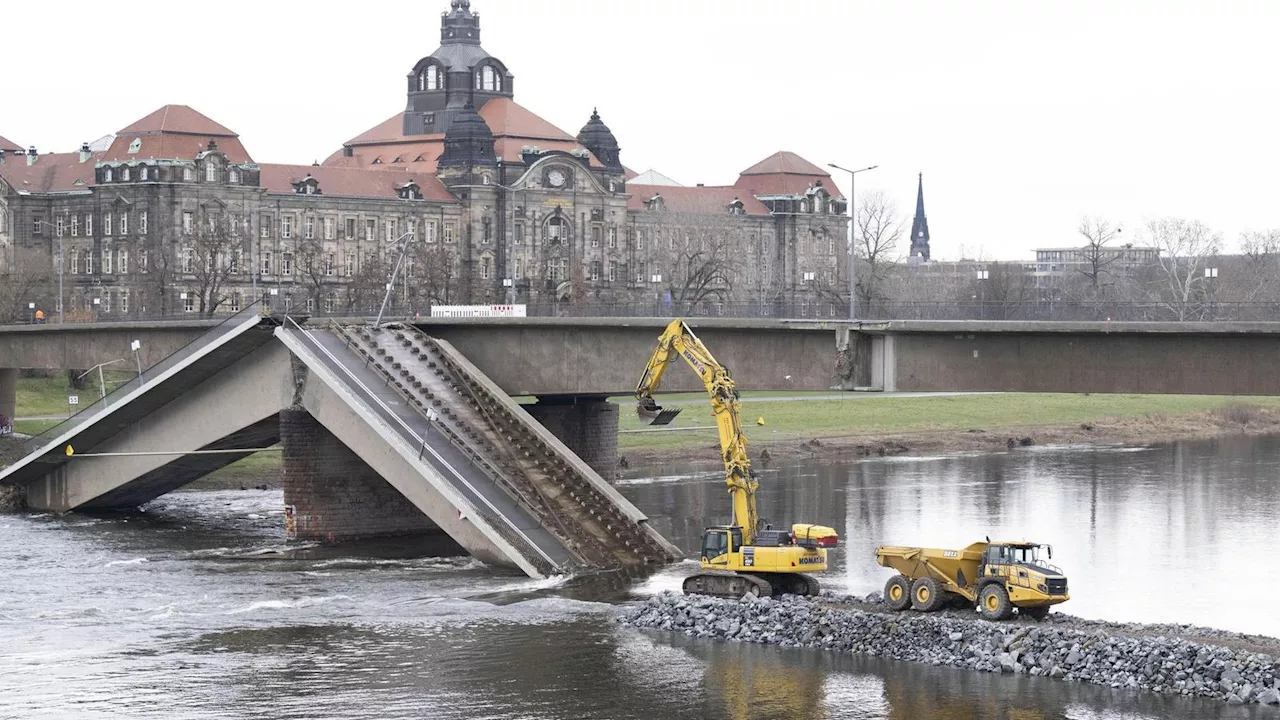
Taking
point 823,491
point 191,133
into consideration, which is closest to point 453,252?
point 191,133

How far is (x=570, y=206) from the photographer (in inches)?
7347

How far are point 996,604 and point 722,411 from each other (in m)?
9.89

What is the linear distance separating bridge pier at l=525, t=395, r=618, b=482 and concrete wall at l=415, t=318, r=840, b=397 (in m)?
5.87

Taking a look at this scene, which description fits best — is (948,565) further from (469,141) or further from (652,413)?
(469,141)

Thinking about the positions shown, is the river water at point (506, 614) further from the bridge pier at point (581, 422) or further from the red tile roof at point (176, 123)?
the red tile roof at point (176, 123)

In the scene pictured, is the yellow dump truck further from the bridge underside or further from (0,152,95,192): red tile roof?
(0,152,95,192): red tile roof

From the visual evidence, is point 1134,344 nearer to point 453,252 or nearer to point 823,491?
point 823,491

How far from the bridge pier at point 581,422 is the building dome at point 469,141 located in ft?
365

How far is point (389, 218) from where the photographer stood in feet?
602

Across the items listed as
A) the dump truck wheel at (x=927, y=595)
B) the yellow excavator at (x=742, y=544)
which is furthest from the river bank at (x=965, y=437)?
the dump truck wheel at (x=927, y=595)

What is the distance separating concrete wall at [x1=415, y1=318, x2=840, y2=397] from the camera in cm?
6225

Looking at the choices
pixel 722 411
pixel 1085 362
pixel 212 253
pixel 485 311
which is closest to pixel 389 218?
pixel 212 253

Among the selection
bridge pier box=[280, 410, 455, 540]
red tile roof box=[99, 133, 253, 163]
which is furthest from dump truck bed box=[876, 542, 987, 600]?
red tile roof box=[99, 133, 253, 163]

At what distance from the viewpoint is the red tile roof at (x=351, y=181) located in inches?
7032
